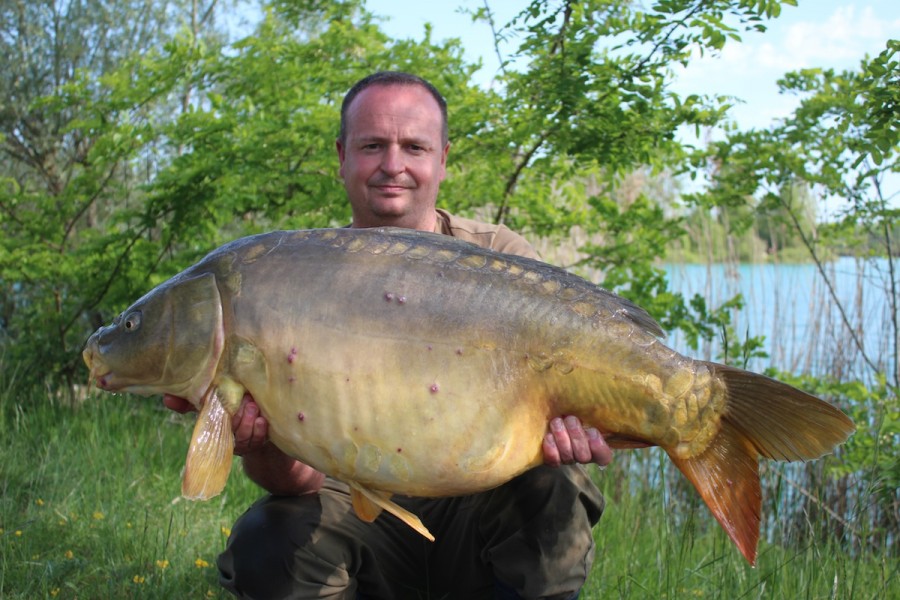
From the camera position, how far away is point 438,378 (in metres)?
1.58

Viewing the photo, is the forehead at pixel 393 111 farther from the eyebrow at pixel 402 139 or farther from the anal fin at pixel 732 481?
the anal fin at pixel 732 481

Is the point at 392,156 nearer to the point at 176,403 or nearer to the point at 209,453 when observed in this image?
the point at 176,403

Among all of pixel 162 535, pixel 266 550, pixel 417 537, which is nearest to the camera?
pixel 266 550

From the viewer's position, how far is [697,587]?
2547 mm

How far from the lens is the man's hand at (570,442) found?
5.40 feet

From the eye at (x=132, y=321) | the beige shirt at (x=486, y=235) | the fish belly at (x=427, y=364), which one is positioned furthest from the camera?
the beige shirt at (x=486, y=235)

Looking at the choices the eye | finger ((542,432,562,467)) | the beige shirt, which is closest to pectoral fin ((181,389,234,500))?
the eye

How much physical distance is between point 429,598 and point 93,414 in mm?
2492

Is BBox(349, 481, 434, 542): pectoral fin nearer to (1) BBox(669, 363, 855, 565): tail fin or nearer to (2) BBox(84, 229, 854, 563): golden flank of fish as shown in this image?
(2) BBox(84, 229, 854, 563): golden flank of fish

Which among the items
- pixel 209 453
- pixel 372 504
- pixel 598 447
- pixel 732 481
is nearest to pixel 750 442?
pixel 732 481

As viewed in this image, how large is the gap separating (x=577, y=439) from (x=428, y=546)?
2.25 ft

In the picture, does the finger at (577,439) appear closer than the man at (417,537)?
Yes

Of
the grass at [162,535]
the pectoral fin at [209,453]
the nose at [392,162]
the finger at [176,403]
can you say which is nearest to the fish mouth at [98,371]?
the finger at [176,403]

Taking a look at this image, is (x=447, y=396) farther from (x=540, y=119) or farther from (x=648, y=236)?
(x=648, y=236)
